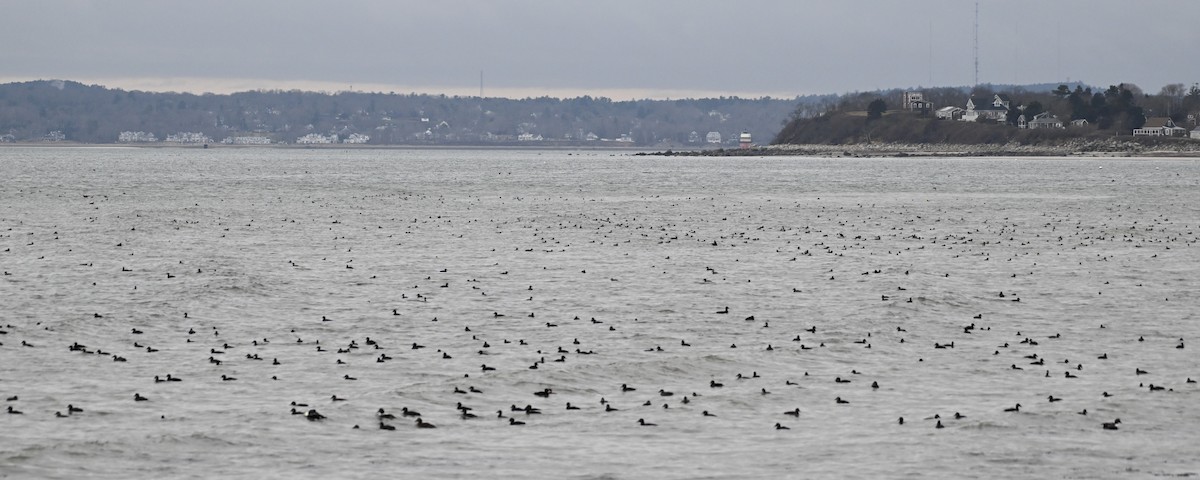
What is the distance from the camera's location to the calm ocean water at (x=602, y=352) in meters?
22.2

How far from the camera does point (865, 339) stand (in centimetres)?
3388

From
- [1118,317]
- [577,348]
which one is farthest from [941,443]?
[1118,317]

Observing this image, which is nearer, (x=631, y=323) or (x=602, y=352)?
(x=602, y=352)

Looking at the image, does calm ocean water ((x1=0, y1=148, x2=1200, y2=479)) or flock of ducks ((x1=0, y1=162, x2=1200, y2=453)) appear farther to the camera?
flock of ducks ((x1=0, y1=162, x2=1200, y2=453))

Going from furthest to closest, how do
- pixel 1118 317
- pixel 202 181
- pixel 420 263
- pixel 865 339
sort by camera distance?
pixel 202 181 < pixel 420 263 < pixel 1118 317 < pixel 865 339

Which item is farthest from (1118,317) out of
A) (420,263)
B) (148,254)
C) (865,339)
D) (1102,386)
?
(148,254)

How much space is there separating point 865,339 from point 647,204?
73.1 m

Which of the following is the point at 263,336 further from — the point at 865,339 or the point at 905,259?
the point at 905,259

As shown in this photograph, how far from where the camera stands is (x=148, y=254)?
188 ft

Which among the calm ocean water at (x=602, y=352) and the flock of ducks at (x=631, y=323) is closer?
the calm ocean water at (x=602, y=352)

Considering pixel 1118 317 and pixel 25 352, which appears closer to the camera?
pixel 25 352

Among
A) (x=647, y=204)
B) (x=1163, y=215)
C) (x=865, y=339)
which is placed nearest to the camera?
(x=865, y=339)

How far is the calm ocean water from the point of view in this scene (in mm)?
22156

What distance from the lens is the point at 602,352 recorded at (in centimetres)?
3155
